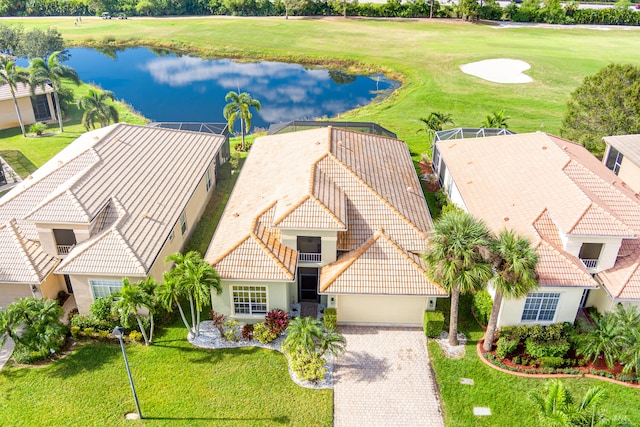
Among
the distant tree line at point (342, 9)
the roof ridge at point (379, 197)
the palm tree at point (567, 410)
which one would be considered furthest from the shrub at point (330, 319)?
A: the distant tree line at point (342, 9)

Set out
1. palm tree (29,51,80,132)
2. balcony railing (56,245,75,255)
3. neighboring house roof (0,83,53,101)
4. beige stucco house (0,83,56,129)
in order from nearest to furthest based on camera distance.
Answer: balcony railing (56,245,75,255) → palm tree (29,51,80,132) → neighboring house roof (0,83,53,101) → beige stucco house (0,83,56,129)

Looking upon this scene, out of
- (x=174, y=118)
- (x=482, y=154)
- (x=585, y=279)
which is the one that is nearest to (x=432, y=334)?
(x=585, y=279)

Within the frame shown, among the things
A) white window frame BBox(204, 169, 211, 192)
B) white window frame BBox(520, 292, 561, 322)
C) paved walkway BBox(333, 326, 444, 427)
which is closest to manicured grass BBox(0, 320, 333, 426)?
paved walkway BBox(333, 326, 444, 427)

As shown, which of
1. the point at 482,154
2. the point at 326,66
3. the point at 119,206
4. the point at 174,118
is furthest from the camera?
the point at 326,66

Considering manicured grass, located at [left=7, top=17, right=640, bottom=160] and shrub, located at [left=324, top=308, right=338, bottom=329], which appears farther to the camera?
manicured grass, located at [left=7, top=17, right=640, bottom=160]

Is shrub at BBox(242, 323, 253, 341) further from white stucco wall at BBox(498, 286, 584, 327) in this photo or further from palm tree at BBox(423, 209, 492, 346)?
white stucco wall at BBox(498, 286, 584, 327)

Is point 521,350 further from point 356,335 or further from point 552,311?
point 356,335
